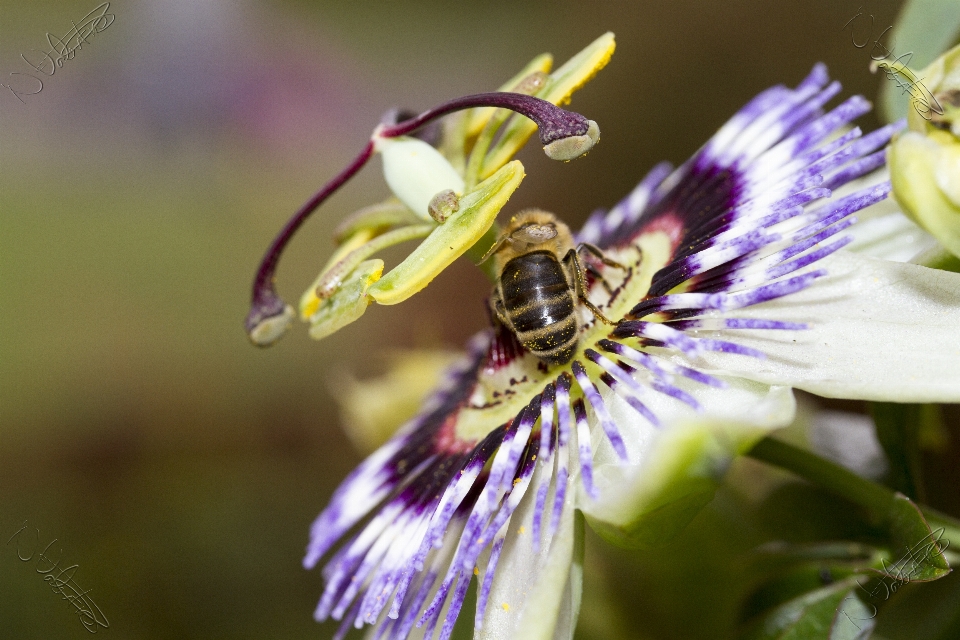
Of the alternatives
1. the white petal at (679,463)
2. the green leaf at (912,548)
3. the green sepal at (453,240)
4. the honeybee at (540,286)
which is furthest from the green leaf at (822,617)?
the green sepal at (453,240)

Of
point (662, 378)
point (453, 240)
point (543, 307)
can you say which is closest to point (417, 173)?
point (453, 240)

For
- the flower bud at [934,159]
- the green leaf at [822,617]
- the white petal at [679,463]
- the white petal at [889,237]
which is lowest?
the green leaf at [822,617]

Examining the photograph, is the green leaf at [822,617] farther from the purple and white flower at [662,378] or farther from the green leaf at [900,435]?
the purple and white flower at [662,378]

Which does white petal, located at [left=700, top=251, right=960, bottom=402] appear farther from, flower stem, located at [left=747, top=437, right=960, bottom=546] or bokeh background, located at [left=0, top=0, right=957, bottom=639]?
bokeh background, located at [left=0, top=0, right=957, bottom=639]

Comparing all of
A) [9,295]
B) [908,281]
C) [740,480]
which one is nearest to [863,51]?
[740,480]

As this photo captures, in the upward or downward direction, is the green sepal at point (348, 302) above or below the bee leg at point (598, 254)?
above

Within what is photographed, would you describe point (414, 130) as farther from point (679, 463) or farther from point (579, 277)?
point (679, 463)

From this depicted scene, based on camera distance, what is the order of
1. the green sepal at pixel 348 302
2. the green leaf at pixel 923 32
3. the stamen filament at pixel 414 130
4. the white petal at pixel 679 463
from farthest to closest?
1. the green leaf at pixel 923 32
2. the green sepal at pixel 348 302
3. the stamen filament at pixel 414 130
4. the white petal at pixel 679 463
